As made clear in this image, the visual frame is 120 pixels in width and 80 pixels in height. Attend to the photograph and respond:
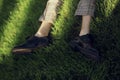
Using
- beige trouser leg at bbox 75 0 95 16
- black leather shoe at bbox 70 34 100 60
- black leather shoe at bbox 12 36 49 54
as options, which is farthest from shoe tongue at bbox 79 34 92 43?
black leather shoe at bbox 12 36 49 54

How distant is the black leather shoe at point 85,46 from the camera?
7.60ft

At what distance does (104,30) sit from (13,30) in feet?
2.82

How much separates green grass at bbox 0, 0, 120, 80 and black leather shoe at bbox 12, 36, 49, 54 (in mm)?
75

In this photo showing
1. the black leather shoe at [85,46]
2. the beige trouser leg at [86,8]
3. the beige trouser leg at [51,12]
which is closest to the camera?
the black leather shoe at [85,46]

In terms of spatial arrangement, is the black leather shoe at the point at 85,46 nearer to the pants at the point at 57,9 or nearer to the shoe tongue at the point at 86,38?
the shoe tongue at the point at 86,38

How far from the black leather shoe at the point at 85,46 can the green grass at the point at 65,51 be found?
0.22 feet

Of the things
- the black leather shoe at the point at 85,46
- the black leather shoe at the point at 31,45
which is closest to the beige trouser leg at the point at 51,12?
the black leather shoe at the point at 31,45

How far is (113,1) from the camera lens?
8.48ft

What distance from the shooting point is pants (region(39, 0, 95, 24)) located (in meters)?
2.46

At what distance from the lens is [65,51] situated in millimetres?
2535

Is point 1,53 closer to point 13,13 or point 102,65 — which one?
point 13,13

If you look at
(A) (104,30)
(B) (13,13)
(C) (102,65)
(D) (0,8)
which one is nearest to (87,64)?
(C) (102,65)

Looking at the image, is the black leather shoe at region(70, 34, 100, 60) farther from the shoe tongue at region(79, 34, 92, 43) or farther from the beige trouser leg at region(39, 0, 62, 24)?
the beige trouser leg at region(39, 0, 62, 24)

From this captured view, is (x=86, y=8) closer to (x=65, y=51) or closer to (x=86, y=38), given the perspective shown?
(x=86, y=38)
